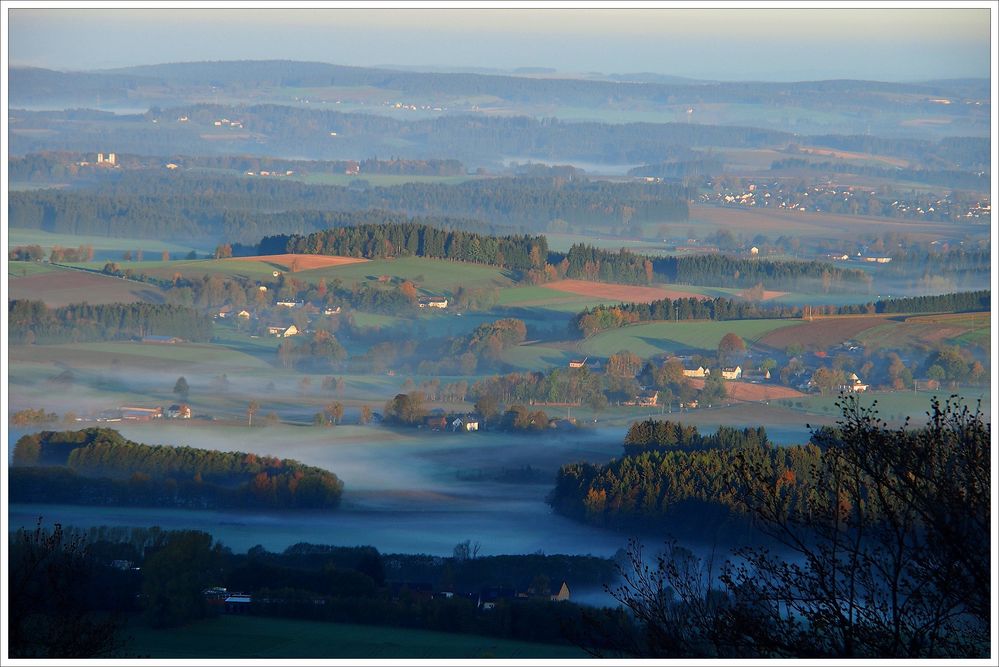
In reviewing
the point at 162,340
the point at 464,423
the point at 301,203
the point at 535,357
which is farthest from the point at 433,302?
the point at 301,203

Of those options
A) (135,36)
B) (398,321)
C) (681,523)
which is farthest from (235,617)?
(398,321)

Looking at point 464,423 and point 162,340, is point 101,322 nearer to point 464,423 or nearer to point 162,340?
point 162,340

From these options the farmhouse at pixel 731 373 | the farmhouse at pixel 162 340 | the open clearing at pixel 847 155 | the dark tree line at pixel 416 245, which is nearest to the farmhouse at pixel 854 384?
the farmhouse at pixel 731 373

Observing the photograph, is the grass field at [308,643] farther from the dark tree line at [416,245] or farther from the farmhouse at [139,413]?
the dark tree line at [416,245]

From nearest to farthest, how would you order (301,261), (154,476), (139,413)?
(154,476)
(139,413)
(301,261)

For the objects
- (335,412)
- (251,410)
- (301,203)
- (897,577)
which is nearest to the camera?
(897,577)

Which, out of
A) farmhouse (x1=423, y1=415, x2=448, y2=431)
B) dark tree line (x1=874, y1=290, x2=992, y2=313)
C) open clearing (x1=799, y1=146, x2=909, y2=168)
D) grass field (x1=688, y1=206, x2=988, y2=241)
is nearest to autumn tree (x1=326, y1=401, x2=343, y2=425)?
farmhouse (x1=423, y1=415, x2=448, y2=431)

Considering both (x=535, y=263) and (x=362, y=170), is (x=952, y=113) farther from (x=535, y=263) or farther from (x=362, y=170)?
(x=362, y=170)
